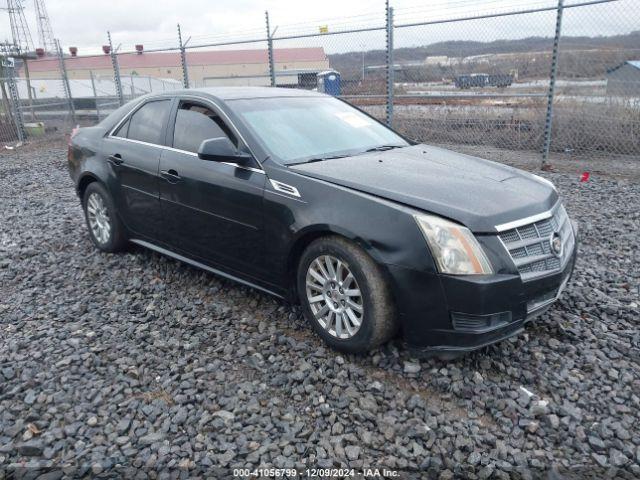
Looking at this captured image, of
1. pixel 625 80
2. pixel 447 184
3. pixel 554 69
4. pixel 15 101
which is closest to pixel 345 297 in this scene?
pixel 447 184

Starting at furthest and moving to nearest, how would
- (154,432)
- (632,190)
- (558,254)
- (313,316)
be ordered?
(632,190)
(313,316)
(558,254)
(154,432)

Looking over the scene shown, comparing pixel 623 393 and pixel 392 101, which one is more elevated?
pixel 392 101

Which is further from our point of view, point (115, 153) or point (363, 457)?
point (115, 153)

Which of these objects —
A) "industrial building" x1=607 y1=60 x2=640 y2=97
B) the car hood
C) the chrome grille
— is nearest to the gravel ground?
the chrome grille

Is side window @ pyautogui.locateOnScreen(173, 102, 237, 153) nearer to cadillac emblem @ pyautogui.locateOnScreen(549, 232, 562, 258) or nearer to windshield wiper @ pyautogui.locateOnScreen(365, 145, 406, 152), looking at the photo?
windshield wiper @ pyautogui.locateOnScreen(365, 145, 406, 152)

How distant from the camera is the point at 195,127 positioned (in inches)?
166

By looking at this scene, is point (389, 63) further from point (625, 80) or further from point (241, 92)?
point (241, 92)

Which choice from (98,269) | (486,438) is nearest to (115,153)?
(98,269)

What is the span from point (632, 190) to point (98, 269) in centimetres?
678

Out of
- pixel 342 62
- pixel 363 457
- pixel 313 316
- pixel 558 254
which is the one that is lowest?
pixel 363 457

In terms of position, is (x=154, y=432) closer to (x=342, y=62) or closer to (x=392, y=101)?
(x=392, y=101)

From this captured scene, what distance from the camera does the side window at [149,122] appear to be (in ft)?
14.8

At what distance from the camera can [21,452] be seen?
2.64 meters

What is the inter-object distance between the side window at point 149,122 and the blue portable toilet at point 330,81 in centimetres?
772
